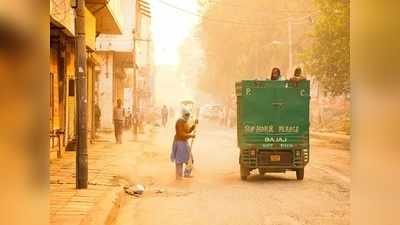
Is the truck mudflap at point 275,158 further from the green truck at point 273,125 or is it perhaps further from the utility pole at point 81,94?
the utility pole at point 81,94

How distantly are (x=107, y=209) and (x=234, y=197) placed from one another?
293 centimetres

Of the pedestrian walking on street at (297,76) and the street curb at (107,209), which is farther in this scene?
the pedestrian walking on street at (297,76)

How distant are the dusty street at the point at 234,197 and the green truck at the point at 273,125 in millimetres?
433

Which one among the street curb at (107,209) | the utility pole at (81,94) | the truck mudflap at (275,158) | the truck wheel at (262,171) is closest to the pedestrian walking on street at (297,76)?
the truck mudflap at (275,158)

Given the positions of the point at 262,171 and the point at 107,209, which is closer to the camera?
the point at 107,209

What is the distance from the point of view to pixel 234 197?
11117 mm

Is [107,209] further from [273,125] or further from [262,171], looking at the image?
[262,171]

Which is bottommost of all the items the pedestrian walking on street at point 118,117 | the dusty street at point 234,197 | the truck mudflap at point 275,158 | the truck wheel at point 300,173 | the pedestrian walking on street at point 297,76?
the dusty street at point 234,197

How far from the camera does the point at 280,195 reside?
11344 mm

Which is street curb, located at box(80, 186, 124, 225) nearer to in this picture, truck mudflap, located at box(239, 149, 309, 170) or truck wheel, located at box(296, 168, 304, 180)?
truck mudflap, located at box(239, 149, 309, 170)

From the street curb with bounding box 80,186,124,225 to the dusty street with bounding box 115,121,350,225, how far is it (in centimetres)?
14

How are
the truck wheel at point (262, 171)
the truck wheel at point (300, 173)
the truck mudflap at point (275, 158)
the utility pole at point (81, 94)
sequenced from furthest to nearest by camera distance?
1. the truck wheel at point (262, 171)
2. the truck wheel at point (300, 173)
3. the truck mudflap at point (275, 158)
4. the utility pole at point (81, 94)

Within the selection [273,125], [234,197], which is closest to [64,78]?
[273,125]

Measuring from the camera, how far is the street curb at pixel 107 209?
318 inches
